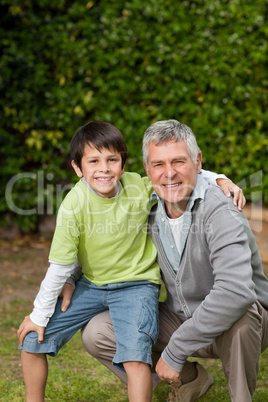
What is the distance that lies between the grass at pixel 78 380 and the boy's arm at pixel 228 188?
109cm

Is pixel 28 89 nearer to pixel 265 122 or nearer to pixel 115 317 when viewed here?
pixel 265 122

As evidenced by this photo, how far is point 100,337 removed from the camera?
245cm

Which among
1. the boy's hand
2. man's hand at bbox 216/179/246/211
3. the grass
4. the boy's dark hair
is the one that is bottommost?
the grass

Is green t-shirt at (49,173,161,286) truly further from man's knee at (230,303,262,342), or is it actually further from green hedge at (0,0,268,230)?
green hedge at (0,0,268,230)

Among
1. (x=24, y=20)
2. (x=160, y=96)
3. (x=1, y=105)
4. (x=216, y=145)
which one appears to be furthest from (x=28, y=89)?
(x=216, y=145)

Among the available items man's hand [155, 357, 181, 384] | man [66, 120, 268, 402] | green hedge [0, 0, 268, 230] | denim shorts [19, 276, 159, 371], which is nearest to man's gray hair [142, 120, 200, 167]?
man [66, 120, 268, 402]

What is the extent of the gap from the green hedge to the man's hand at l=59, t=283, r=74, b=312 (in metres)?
3.03

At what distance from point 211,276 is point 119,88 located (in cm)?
358

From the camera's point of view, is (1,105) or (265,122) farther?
(1,105)

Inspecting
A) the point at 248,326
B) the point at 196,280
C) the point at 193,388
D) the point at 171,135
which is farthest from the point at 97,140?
the point at 193,388

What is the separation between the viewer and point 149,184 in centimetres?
271

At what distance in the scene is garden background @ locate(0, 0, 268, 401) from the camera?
5160mm

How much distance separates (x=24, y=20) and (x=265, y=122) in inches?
114

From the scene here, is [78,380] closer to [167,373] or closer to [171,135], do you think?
[167,373]
